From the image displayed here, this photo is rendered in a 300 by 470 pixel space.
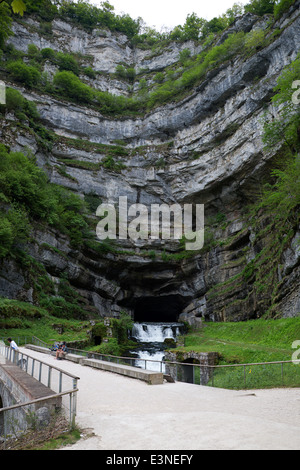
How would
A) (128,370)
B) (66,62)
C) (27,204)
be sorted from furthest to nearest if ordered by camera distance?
(66,62)
(27,204)
(128,370)

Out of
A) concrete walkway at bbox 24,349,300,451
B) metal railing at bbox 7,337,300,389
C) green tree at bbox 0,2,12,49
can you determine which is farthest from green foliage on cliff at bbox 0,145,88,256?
concrete walkway at bbox 24,349,300,451

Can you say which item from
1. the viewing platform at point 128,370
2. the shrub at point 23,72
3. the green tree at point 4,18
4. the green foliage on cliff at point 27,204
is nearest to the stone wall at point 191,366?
the viewing platform at point 128,370

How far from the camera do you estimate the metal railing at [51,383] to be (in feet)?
17.9

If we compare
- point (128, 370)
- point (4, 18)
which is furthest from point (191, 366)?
point (4, 18)

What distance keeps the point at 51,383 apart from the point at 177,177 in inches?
1785

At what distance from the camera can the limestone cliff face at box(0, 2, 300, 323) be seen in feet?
117

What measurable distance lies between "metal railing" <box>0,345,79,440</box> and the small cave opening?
38445 millimetres

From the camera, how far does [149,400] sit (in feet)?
26.3

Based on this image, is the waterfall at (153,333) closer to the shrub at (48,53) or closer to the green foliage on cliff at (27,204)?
the green foliage on cliff at (27,204)

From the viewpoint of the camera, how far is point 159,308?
5362 centimetres

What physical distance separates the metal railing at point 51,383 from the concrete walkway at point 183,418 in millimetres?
496

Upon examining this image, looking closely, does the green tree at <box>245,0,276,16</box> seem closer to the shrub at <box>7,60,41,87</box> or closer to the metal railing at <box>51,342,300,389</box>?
the shrub at <box>7,60,41,87</box>

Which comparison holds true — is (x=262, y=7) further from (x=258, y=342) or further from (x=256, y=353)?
(x=256, y=353)

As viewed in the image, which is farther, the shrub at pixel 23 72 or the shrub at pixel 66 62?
the shrub at pixel 66 62
